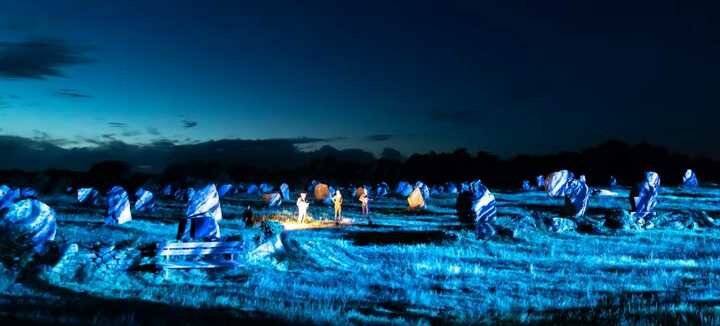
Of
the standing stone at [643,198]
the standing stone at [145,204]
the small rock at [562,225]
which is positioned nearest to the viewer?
the small rock at [562,225]

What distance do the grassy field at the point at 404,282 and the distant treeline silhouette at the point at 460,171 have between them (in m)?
53.1

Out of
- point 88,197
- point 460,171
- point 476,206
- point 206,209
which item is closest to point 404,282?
point 206,209

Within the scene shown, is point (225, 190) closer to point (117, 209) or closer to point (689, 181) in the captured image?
point (117, 209)

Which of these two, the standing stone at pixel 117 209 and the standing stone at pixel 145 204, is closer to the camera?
the standing stone at pixel 117 209

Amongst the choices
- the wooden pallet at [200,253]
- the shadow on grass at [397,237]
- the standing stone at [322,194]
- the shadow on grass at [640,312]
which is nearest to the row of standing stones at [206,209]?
the standing stone at [322,194]

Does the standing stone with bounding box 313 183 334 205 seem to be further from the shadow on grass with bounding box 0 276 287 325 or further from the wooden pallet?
the shadow on grass with bounding box 0 276 287 325

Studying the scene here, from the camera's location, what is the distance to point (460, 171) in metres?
117

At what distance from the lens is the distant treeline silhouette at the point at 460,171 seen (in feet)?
289

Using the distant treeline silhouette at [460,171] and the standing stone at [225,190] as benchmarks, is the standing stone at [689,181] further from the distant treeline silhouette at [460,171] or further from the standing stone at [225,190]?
the standing stone at [225,190]

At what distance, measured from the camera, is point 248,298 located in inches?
488

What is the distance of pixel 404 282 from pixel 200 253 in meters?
5.59

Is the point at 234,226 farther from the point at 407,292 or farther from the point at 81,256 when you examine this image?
the point at 407,292

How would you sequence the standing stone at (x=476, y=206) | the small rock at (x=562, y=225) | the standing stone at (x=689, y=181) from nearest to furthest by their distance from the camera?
the small rock at (x=562, y=225), the standing stone at (x=476, y=206), the standing stone at (x=689, y=181)

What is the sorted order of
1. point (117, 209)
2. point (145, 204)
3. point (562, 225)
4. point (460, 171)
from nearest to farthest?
point (562, 225), point (117, 209), point (145, 204), point (460, 171)
